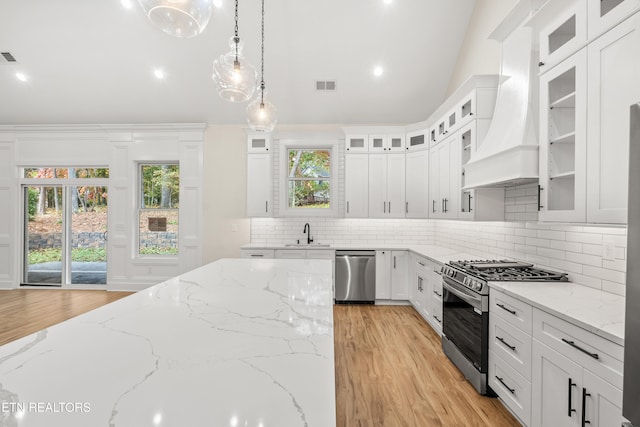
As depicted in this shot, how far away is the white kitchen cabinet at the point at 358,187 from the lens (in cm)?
514

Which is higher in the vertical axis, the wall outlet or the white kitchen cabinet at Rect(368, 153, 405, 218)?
the white kitchen cabinet at Rect(368, 153, 405, 218)

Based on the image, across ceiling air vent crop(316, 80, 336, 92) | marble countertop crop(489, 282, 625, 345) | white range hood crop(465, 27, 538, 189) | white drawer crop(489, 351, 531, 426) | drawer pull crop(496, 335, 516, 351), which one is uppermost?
ceiling air vent crop(316, 80, 336, 92)

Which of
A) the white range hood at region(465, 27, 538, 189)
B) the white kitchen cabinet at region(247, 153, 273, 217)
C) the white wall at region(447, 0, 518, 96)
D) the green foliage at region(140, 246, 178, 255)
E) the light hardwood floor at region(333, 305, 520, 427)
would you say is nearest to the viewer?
the light hardwood floor at region(333, 305, 520, 427)

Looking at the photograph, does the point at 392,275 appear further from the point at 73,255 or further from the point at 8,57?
the point at 8,57

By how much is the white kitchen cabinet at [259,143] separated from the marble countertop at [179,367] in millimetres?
3922

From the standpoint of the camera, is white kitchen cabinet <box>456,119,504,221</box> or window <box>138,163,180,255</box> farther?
window <box>138,163,180,255</box>

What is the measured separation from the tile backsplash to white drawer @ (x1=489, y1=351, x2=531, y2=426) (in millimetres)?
851

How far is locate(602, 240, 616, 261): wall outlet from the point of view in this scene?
2.08 m

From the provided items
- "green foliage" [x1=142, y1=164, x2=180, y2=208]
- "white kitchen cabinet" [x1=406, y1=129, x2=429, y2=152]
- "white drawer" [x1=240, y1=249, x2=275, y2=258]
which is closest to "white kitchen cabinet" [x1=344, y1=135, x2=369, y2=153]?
"white kitchen cabinet" [x1=406, y1=129, x2=429, y2=152]

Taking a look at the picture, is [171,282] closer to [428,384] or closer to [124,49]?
[428,384]

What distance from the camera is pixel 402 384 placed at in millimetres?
2635

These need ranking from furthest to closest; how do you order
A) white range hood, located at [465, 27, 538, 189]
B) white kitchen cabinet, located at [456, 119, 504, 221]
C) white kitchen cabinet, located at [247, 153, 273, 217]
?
white kitchen cabinet, located at [247, 153, 273, 217] → white kitchen cabinet, located at [456, 119, 504, 221] → white range hood, located at [465, 27, 538, 189]

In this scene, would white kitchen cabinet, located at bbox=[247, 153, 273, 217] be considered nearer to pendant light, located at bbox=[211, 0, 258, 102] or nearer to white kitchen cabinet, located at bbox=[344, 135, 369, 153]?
white kitchen cabinet, located at bbox=[344, 135, 369, 153]

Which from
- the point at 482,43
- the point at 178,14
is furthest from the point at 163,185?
the point at 482,43
